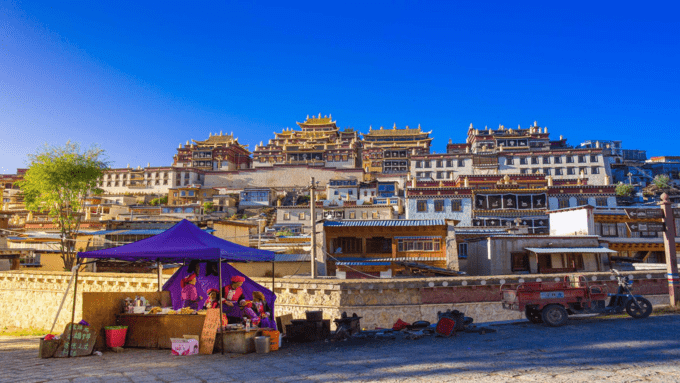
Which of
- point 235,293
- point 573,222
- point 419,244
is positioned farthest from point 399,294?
point 573,222

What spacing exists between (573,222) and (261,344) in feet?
88.8

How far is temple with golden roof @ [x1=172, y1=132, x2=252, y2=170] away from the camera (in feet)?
273

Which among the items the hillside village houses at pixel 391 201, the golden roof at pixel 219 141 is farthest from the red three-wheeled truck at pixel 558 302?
the golden roof at pixel 219 141

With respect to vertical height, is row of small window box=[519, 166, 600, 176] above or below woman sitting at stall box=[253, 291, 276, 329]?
above

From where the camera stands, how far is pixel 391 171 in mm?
77938

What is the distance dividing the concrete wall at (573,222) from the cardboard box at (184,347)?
26.5 metres

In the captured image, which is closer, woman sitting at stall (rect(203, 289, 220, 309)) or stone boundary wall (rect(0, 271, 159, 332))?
woman sitting at stall (rect(203, 289, 220, 309))

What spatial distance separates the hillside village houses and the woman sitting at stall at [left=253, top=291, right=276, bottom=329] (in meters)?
12.6

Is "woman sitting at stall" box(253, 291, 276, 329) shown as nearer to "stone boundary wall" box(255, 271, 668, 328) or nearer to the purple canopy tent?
the purple canopy tent

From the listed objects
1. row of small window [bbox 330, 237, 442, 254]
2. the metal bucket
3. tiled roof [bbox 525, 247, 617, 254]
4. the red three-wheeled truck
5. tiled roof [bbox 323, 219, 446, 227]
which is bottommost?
the metal bucket

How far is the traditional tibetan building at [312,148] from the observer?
8112cm

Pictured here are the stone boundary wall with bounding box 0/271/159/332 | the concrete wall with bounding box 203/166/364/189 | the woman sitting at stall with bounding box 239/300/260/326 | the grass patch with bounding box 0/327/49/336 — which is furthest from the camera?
the concrete wall with bounding box 203/166/364/189

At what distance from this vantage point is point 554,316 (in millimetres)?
13148

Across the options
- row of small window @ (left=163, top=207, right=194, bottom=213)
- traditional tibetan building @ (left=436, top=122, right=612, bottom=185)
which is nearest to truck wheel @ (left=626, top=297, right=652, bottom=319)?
traditional tibetan building @ (left=436, top=122, right=612, bottom=185)
